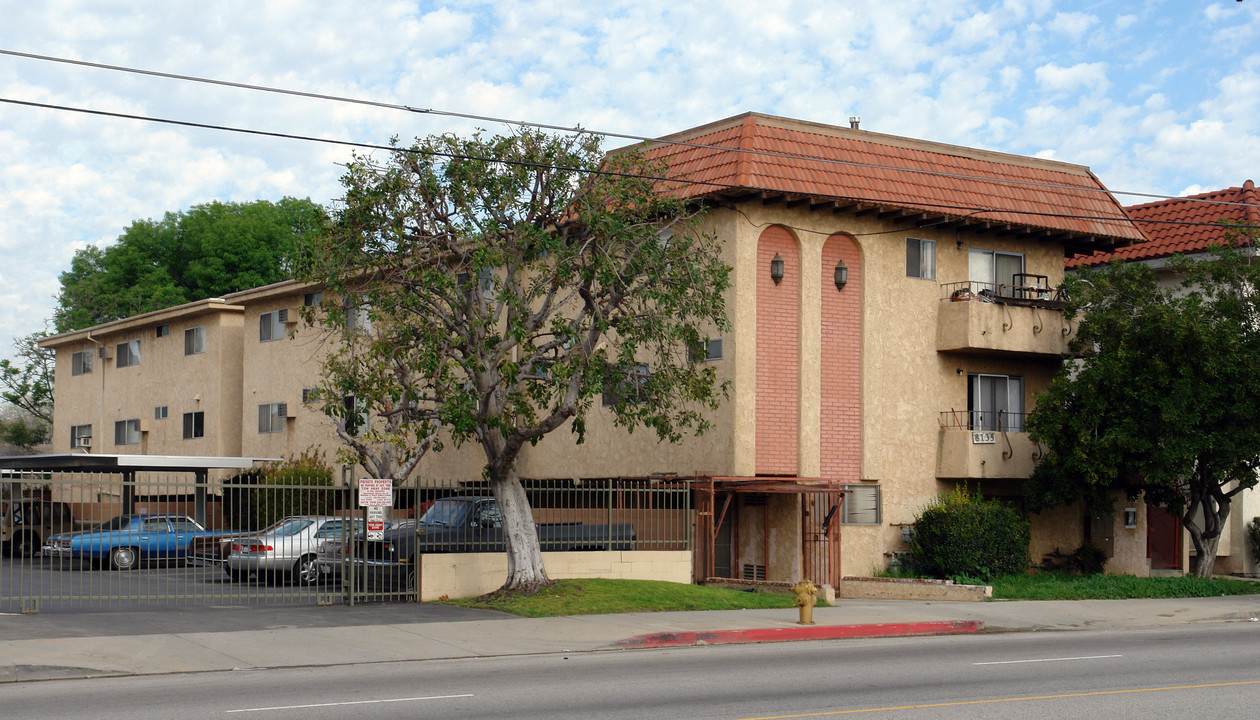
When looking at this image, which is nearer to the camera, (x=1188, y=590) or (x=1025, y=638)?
(x=1025, y=638)

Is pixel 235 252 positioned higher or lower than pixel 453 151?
higher

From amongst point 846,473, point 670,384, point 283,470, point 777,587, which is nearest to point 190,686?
point 670,384

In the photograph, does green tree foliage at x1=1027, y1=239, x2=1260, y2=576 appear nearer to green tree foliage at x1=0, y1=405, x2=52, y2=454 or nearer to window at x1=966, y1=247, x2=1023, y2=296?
window at x1=966, y1=247, x2=1023, y2=296

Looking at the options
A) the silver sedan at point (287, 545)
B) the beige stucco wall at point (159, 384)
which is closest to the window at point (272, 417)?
the beige stucco wall at point (159, 384)

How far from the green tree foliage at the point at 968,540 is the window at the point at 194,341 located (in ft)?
86.0

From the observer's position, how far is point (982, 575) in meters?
25.6

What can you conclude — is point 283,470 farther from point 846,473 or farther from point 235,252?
point 235,252

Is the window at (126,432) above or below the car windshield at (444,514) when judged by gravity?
above

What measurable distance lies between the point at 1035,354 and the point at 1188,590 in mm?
6000

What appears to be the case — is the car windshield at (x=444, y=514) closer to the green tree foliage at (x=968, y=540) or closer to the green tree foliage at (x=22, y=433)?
the green tree foliage at (x=968, y=540)

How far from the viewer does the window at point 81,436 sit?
46.8 m

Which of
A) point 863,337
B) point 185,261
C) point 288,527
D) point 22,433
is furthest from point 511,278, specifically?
point 22,433

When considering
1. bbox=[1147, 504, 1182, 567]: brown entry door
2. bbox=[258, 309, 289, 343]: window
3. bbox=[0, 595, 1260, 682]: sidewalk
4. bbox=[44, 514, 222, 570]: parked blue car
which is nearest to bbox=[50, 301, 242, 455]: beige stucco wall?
bbox=[258, 309, 289, 343]: window

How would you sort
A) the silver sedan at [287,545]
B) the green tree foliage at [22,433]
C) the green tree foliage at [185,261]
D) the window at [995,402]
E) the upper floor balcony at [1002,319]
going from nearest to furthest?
the silver sedan at [287,545] < the upper floor balcony at [1002,319] < the window at [995,402] < the green tree foliage at [185,261] < the green tree foliage at [22,433]
